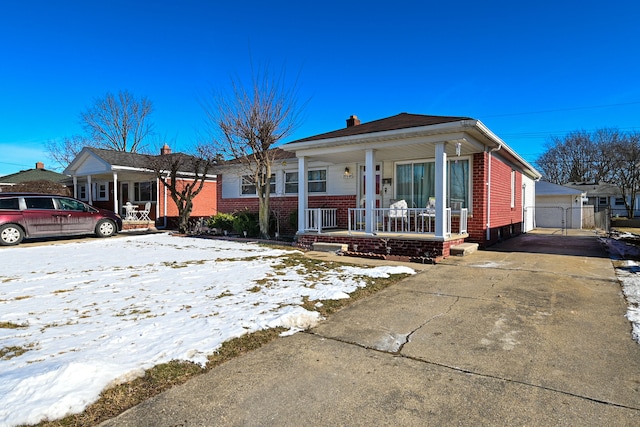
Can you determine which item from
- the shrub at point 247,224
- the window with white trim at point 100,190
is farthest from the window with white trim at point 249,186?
the window with white trim at point 100,190

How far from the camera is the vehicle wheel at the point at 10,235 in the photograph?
11.2 m

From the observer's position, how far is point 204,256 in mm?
9227

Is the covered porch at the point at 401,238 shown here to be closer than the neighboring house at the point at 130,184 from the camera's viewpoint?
Yes

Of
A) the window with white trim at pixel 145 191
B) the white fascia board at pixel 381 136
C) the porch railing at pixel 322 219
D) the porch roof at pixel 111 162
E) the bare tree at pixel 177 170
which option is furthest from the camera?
the window with white trim at pixel 145 191

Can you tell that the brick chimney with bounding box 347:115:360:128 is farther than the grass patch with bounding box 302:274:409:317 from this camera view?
Yes

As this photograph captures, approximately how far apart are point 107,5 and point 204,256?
339 inches

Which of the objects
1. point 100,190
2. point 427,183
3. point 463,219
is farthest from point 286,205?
point 100,190

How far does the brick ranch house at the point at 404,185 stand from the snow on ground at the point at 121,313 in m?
2.61

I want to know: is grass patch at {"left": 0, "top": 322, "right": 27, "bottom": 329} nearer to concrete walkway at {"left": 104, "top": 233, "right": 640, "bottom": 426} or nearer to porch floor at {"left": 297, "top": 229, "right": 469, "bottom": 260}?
concrete walkway at {"left": 104, "top": 233, "right": 640, "bottom": 426}

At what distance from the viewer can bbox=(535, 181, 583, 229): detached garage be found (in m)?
21.5

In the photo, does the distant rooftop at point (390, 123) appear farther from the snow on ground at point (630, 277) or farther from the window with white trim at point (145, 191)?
the window with white trim at point (145, 191)

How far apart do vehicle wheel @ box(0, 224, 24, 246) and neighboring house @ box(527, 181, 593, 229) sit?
24302 millimetres

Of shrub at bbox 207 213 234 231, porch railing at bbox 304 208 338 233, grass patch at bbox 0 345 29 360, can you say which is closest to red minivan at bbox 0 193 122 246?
shrub at bbox 207 213 234 231

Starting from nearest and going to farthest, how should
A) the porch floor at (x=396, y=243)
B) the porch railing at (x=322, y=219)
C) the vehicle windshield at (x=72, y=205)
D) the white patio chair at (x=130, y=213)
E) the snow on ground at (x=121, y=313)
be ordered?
1. the snow on ground at (x=121, y=313)
2. the porch floor at (x=396, y=243)
3. the porch railing at (x=322, y=219)
4. the vehicle windshield at (x=72, y=205)
5. the white patio chair at (x=130, y=213)
